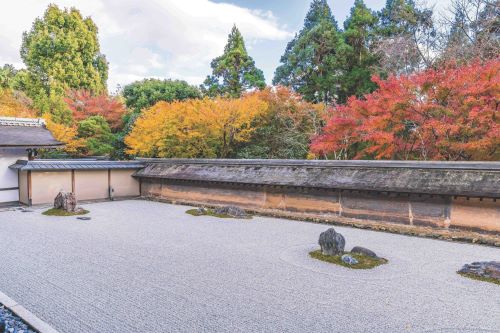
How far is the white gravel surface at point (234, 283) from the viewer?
4398 millimetres

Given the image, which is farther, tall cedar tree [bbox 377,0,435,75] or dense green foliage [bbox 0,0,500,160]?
tall cedar tree [bbox 377,0,435,75]

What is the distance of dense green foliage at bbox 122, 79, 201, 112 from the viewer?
24.8 metres

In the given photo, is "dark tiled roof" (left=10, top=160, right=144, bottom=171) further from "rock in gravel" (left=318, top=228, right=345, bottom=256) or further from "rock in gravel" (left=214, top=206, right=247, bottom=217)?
"rock in gravel" (left=318, top=228, right=345, bottom=256)

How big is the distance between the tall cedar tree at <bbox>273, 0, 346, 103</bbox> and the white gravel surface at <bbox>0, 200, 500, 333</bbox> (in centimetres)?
1756

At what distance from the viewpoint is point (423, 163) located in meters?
9.77

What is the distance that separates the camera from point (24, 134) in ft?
48.8

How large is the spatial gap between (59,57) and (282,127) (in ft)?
78.7

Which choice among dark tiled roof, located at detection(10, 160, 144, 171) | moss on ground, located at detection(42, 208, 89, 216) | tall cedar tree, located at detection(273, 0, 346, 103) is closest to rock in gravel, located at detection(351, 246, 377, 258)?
moss on ground, located at detection(42, 208, 89, 216)

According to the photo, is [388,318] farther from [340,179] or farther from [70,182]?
[70,182]

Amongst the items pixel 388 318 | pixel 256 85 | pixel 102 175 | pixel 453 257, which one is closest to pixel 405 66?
pixel 256 85

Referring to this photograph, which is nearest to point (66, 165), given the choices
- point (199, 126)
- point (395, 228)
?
point (199, 126)

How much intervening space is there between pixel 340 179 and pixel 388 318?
6.65 metres

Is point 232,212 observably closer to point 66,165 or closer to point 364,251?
point 364,251

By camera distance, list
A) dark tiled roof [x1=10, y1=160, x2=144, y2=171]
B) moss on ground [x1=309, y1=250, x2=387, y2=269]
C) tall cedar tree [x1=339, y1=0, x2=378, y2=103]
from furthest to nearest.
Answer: tall cedar tree [x1=339, y1=0, x2=378, y2=103] < dark tiled roof [x1=10, y1=160, x2=144, y2=171] < moss on ground [x1=309, y1=250, x2=387, y2=269]
